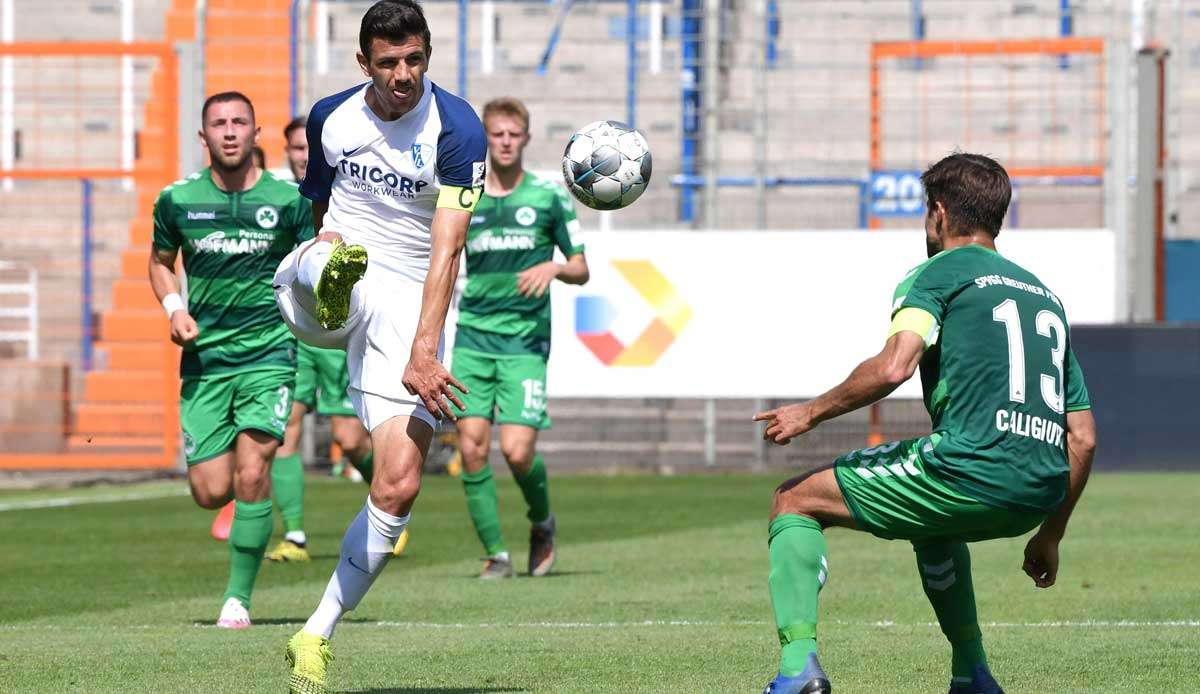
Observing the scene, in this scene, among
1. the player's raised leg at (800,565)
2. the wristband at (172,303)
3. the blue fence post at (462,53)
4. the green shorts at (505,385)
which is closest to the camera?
the player's raised leg at (800,565)

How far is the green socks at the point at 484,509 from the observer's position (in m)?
10.3

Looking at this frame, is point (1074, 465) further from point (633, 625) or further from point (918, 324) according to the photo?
point (633, 625)

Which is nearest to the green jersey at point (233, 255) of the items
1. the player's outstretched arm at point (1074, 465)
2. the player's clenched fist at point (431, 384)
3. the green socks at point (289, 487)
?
the player's clenched fist at point (431, 384)

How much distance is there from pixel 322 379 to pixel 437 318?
22.3 ft

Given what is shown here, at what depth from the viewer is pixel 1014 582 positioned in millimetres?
9594

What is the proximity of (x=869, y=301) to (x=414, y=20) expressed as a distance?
→ 1228cm

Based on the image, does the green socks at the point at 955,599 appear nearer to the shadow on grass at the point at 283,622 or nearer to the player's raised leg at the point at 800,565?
the player's raised leg at the point at 800,565

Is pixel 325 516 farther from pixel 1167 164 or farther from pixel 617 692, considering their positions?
pixel 1167 164

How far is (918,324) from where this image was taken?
16.7 ft

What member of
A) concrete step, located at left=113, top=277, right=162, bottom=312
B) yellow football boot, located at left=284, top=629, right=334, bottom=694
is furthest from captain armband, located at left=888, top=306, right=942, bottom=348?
concrete step, located at left=113, top=277, right=162, bottom=312

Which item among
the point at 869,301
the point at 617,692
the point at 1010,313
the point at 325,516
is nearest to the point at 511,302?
the point at 325,516

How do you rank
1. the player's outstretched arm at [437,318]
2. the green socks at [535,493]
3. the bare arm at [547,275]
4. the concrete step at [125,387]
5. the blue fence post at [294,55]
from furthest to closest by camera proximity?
1. the blue fence post at [294,55]
2. the concrete step at [125,387]
3. the green socks at [535,493]
4. the bare arm at [547,275]
5. the player's outstretched arm at [437,318]

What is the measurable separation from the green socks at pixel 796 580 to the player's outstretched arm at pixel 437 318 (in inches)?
41.4

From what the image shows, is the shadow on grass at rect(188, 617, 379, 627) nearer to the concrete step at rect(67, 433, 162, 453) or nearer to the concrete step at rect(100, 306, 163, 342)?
the concrete step at rect(67, 433, 162, 453)
